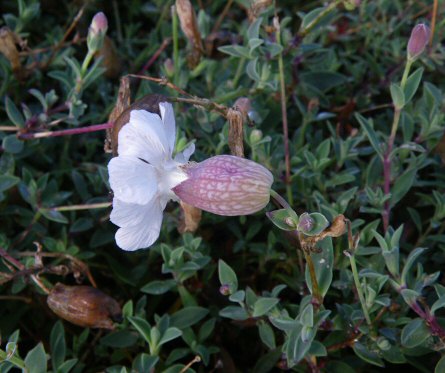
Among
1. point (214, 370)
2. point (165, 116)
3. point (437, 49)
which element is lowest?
point (214, 370)

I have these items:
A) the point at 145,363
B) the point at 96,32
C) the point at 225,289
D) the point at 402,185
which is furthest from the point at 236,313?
the point at 96,32

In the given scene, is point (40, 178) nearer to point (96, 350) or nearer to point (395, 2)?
point (96, 350)

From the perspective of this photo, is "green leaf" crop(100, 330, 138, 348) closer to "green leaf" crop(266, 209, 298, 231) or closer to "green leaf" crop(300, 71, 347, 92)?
"green leaf" crop(266, 209, 298, 231)

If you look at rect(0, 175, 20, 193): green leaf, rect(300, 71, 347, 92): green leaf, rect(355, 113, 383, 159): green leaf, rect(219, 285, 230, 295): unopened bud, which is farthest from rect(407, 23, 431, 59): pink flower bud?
rect(0, 175, 20, 193): green leaf

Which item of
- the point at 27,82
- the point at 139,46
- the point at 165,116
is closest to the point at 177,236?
the point at 165,116

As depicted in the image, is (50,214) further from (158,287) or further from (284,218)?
(284,218)

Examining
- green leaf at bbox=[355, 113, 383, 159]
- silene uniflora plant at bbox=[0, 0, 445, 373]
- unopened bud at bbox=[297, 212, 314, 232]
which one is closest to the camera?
unopened bud at bbox=[297, 212, 314, 232]
